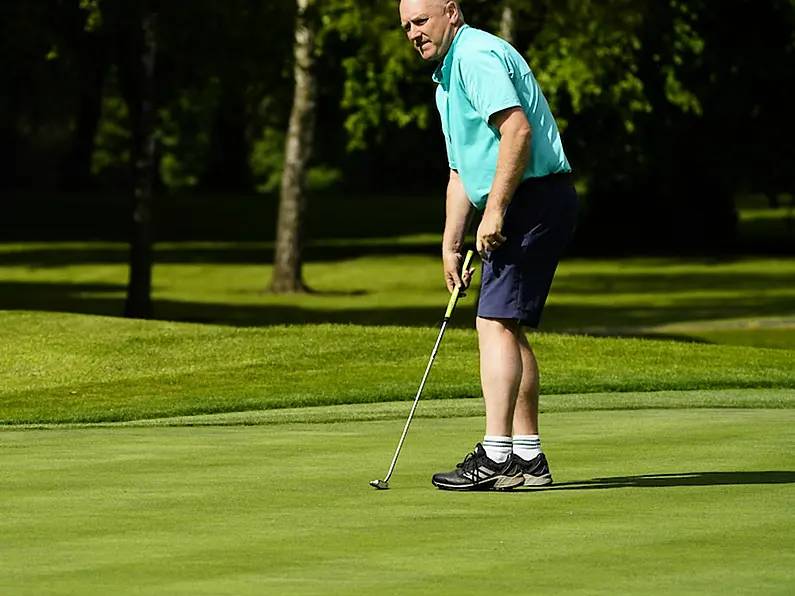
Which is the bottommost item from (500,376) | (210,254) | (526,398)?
(210,254)

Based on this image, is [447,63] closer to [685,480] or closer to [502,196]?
[502,196]

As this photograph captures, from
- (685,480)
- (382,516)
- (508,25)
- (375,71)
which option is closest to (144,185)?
(508,25)

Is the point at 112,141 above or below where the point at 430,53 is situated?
below

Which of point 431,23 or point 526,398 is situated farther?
point 526,398

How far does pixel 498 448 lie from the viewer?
8328mm

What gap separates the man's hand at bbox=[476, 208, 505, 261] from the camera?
8.12 metres

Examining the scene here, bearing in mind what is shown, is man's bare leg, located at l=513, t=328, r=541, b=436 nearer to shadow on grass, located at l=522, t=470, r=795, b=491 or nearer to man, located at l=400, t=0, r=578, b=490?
man, located at l=400, t=0, r=578, b=490

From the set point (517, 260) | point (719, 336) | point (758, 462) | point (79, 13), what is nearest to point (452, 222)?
point (517, 260)

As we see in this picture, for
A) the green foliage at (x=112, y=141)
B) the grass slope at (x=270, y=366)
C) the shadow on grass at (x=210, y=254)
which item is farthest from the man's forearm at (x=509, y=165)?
the green foliage at (x=112, y=141)

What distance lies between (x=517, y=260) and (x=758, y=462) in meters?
1.57

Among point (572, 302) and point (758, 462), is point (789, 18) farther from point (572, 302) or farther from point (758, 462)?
point (758, 462)

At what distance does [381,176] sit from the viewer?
298 feet

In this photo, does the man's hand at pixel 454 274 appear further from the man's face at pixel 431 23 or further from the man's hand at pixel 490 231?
the man's face at pixel 431 23

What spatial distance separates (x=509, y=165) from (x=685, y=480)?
1.48 m
